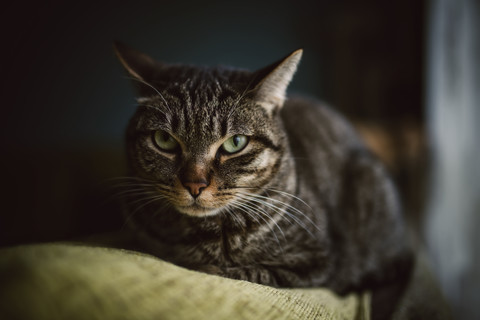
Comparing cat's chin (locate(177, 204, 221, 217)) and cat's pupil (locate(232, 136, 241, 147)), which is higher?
cat's pupil (locate(232, 136, 241, 147))

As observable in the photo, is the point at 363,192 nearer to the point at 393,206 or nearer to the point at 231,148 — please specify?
the point at 393,206

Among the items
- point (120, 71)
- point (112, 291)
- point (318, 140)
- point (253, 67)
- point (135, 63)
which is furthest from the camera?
point (253, 67)

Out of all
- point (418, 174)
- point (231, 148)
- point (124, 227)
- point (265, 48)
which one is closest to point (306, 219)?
point (231, 148)

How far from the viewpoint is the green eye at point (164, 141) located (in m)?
0.99

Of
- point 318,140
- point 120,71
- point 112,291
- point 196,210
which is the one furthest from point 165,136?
point 120,71

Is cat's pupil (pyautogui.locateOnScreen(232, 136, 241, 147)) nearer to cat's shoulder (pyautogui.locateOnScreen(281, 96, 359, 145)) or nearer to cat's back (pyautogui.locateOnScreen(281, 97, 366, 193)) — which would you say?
cat's back (pyautogui.locateOnScreen(281, 97, 366, 193))

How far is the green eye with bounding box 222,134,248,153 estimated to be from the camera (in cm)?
99

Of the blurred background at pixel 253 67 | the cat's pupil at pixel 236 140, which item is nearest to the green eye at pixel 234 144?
the cat's pupil at pixel 236 140

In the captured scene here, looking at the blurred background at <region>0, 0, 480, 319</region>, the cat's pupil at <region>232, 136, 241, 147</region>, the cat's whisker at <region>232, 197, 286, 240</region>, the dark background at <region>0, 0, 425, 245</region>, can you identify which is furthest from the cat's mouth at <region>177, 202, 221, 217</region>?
the dark background at <region>0, 0, 425, 245</region>

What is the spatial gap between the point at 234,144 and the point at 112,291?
0.62 meters

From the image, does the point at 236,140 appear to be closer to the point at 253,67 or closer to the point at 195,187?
the point at 195,187

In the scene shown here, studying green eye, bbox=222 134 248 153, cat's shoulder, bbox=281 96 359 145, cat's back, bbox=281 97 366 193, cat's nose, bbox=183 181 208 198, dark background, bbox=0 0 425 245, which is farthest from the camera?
dark background, bbox=0 0 425 245

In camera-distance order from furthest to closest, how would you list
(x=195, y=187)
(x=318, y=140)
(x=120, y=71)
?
(x=120, y=71) → (x=318, y=140) → (x=195, y=187)

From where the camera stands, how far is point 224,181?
94 centimetres
